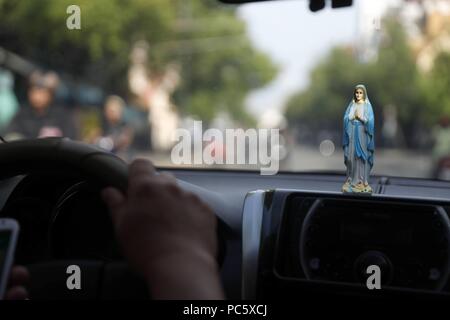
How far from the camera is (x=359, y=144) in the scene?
2.78 meters

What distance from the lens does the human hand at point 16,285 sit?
53.8 inches

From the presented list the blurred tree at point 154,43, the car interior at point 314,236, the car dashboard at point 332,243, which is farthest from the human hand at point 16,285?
the blurred tree at point 154,43

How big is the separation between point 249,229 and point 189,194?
1.42 meters

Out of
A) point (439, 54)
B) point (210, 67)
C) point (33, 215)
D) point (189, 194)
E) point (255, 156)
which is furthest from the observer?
point (210, 67)

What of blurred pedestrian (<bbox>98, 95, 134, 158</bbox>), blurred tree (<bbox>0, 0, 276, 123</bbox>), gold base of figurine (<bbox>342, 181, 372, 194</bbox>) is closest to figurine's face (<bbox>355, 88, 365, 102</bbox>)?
gold base of figurine (<bbox>342, 181, 372, 194</bbox>)

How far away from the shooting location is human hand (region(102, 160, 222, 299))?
3.72 feet

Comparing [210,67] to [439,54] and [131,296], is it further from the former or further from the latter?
[131,296]

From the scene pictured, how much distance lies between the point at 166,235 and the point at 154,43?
1490 inches

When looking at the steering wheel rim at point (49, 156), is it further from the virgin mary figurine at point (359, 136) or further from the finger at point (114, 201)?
the virgin mary figurine at point (359, 136)

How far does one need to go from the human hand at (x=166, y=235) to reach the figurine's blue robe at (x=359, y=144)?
1601 millimetres

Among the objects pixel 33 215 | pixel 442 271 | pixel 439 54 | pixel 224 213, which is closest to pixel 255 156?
pixel 224 213

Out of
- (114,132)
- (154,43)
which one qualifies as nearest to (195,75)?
(154,43)

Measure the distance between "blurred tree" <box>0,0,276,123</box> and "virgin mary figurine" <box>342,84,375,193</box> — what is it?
4200mm
